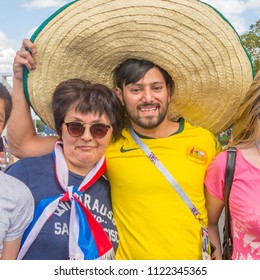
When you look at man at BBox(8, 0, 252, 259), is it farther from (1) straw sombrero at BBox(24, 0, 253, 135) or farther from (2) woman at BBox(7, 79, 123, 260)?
(2) woman at BBox(7, 79, 123, 260)

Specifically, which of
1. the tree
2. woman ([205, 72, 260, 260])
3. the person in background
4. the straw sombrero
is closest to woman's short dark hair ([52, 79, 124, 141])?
the straw sombrero

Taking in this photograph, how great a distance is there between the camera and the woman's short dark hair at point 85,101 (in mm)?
2322

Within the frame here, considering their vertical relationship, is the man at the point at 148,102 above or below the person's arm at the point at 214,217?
above

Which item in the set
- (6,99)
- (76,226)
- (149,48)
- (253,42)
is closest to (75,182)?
(76,226)

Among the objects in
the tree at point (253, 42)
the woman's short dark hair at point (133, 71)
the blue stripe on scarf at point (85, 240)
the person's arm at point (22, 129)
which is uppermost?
the tree at point (253, 42)

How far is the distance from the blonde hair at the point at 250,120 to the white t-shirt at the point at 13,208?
1.27 meters

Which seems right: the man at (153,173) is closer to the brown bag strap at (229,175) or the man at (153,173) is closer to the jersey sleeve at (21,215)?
the brown bag strap at (229,175)

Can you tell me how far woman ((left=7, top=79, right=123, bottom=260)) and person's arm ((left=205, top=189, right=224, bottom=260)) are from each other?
0.61 metres

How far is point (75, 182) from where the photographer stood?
2258 millimetres

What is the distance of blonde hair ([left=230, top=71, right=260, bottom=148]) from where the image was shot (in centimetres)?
228

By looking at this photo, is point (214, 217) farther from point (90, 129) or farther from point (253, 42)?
point (253, 42)

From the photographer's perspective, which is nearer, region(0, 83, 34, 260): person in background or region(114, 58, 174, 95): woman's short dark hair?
region(0, 83, 34, 260): person in background

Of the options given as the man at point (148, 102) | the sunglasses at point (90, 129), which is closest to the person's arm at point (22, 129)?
the man at point (148, 102)

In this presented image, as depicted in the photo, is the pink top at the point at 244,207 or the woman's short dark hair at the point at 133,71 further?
the woman's short dark hair at the point at 133,71
